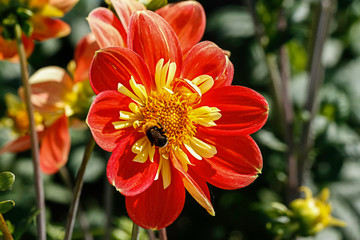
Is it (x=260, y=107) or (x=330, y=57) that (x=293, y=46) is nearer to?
(x=330, y=57)

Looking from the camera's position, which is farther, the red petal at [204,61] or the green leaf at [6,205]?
the red petal at [204,61]

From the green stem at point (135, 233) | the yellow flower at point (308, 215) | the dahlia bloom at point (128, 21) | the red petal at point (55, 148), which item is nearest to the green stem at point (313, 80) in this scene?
the yellow flower at point (308, 215)

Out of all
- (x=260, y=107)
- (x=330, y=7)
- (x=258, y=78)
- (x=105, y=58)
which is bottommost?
(x=258, y=78)

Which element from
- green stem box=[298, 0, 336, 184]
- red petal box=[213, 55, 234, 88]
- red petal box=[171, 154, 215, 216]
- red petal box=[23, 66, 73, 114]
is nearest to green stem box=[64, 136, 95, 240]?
red petal box=[171, 154, 215, 216]

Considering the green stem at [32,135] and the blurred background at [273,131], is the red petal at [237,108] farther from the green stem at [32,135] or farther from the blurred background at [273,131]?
the blurred background at [273,131]

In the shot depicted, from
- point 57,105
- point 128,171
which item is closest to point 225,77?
point 128,171

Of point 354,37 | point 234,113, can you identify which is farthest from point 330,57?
point 234,113
